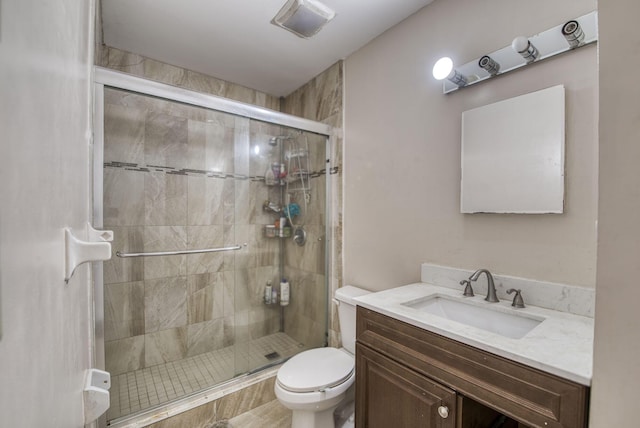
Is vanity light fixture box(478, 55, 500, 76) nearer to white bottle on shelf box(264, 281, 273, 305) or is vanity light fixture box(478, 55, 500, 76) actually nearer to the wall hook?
the wall hook

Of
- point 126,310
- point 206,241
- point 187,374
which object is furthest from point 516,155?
point 126,310

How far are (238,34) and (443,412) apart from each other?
2.33 meters

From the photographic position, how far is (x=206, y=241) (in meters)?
2.35

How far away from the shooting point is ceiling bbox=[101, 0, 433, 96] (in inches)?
64.7

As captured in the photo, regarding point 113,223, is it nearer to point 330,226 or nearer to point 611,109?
point 330,226

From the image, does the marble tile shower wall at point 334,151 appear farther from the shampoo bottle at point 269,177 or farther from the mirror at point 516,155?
the mirror at point 516,155

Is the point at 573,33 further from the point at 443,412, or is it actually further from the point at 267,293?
the point at 267,293

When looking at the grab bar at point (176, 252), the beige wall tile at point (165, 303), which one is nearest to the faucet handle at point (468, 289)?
the grab bar at point (176, 252)

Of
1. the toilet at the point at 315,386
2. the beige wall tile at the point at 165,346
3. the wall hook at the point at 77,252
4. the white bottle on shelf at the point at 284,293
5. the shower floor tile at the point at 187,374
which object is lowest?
the shower floor tile at the point at 187,374

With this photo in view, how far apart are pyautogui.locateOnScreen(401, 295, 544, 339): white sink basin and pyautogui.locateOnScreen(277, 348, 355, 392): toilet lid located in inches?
24.3

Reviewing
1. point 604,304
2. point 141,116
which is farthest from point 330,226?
point 604,304

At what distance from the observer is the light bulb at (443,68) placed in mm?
1410

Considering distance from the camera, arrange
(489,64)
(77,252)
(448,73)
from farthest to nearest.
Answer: (448,73) < (489,64) < (77,252)

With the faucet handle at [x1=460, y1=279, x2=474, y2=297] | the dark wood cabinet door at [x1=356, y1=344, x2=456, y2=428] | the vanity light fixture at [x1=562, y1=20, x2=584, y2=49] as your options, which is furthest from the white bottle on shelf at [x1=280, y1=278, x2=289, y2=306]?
the vanity light fixture at [x1=562, y1=20, x2=584, y2=49]
